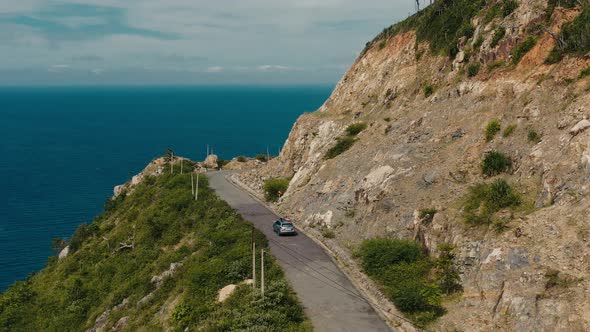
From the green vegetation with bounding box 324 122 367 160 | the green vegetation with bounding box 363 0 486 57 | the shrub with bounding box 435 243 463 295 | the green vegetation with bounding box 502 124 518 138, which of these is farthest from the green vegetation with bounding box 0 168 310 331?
the green vegetation with bounding box 363 0 486 57

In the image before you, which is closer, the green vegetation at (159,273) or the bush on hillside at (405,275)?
the bush on hillside at (405,275)

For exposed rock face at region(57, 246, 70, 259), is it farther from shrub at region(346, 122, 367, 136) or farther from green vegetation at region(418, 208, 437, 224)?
green vegetation at region(418, 208, 437, 224)

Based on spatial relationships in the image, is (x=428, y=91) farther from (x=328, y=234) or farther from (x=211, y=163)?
(x=211, y=163)

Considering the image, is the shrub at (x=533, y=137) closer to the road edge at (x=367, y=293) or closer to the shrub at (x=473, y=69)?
the shrub at (x=473, y=69)

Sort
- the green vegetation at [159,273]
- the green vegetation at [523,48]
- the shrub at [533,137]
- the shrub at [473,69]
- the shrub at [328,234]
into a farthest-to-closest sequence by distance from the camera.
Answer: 1. the shrub at [473,69]
2. the shrub at [328,234]
3. the green vegetation at [523,48]
4. the shrub at [533,137]
5. the green vegetation at [159,273]

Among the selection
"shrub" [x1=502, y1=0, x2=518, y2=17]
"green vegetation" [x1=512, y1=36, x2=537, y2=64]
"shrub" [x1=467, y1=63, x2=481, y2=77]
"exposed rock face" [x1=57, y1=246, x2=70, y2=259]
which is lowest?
"exposed rock face" [x1=57, y1=246, x2=70, y2=259]

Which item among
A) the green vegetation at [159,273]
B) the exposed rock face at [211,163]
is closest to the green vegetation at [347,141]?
the green vegetation at [159,273]
